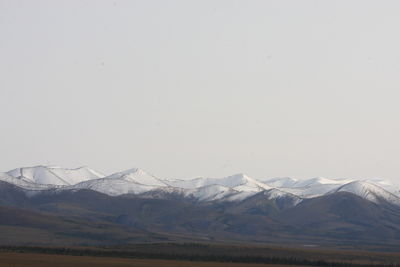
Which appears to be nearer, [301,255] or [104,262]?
[104,262]

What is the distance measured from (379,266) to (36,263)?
53260mm

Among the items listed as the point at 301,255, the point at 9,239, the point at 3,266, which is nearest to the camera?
the point at 3,266

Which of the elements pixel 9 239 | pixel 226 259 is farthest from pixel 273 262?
pixel 9 239

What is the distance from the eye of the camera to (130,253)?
13400cm

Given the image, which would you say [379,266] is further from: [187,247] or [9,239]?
[9,239]

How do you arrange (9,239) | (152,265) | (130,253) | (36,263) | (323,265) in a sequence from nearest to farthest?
(36,263), (152,265), (323,265), (130,253), (9,239)

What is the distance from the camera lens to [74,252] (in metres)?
128

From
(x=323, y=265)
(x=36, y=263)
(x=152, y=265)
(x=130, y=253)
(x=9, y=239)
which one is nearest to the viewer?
(x=36, y=263)

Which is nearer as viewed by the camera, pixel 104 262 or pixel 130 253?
pixel 104 262

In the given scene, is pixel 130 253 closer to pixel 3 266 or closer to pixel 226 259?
pixel 226 259

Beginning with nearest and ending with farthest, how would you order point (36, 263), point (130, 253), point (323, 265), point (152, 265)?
point (36, 263) → point (152, 265) → point (323, 265) → point (130, 253)

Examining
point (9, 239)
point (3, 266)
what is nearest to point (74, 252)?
point (3, 266)

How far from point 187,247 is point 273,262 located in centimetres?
4008

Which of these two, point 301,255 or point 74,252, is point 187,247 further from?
point 74,252
